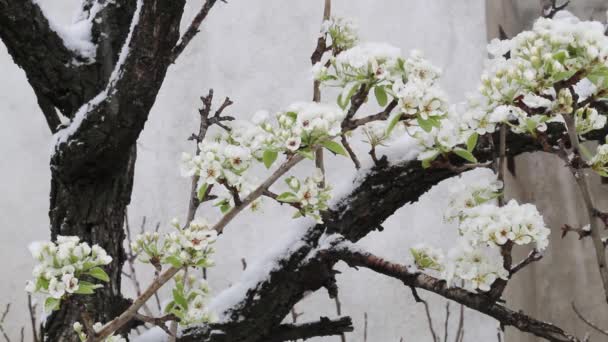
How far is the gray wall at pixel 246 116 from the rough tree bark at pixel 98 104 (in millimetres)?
Answer: 1457

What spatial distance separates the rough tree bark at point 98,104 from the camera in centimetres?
110

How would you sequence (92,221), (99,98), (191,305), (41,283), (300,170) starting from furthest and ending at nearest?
(300,170), (92,221), (99,98), (191,305), (41,283)

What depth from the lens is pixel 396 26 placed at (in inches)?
117

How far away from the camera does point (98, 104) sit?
44.2 inches

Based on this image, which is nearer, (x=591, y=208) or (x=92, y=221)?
(x=591, y=208)

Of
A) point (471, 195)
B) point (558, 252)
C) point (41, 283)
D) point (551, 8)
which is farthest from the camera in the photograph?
point (558, 252)

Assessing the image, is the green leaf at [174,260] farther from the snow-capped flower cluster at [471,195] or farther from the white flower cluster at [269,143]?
the snow-capped flower cluster at [471,195]

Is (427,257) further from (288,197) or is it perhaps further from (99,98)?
(99,98)

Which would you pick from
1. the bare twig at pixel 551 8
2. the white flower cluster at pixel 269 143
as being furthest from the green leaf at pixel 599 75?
the bare twig at pixel 551 8

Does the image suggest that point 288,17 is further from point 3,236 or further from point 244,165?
point 244,165

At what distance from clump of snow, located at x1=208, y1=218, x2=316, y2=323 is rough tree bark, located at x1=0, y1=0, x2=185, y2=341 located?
0.69 ft

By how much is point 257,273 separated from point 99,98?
1.27 ft

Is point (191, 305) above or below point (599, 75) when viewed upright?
below

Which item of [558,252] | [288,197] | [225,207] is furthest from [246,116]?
[288,197]
